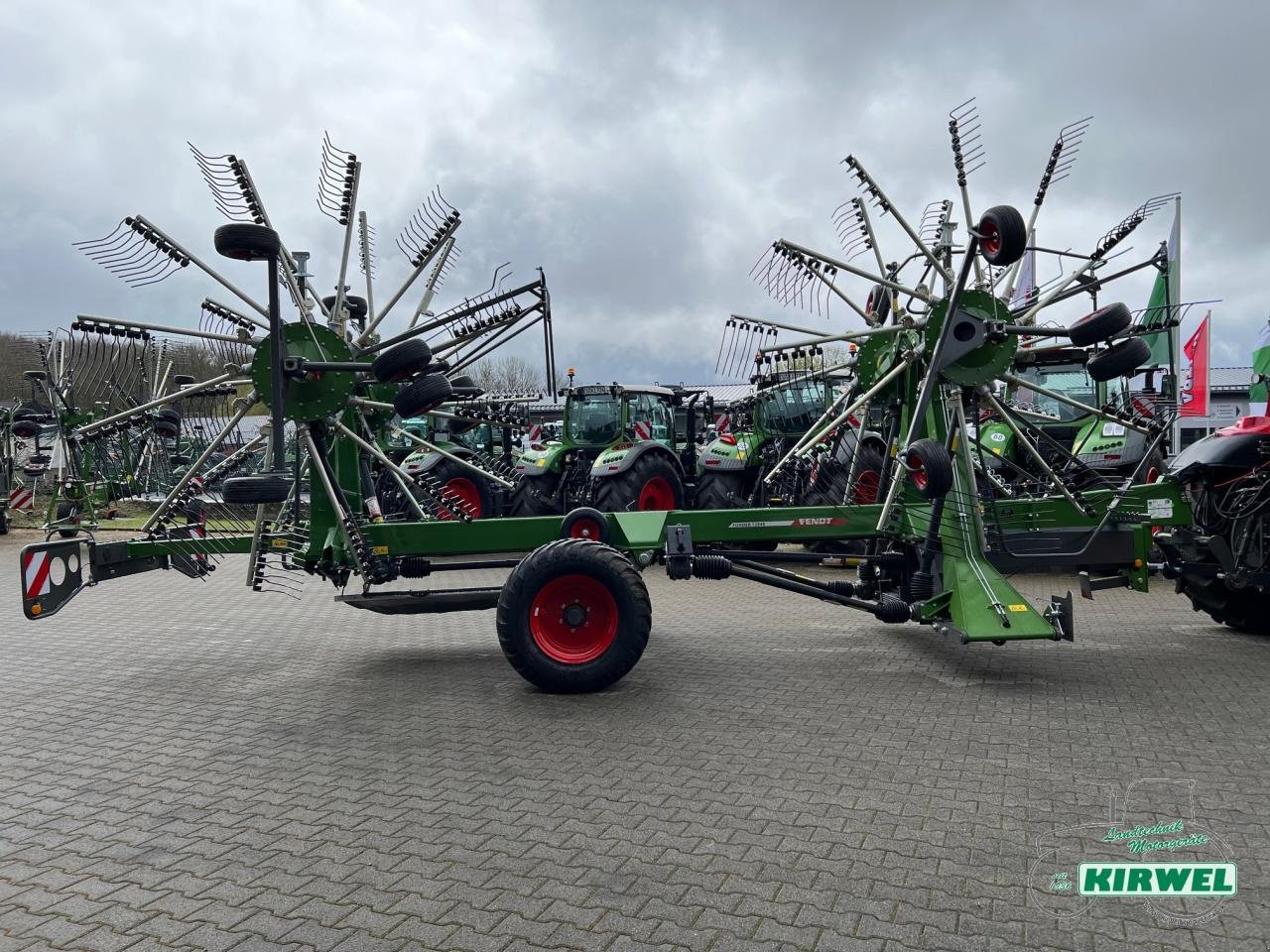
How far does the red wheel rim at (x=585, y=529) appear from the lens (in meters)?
6.95

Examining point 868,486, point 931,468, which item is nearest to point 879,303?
point 868,486

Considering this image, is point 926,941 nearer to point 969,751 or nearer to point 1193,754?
point 969,751

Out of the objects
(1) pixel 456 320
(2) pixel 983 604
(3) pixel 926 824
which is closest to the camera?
(3) pixel 926 824

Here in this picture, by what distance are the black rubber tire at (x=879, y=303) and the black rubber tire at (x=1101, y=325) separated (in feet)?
5.45

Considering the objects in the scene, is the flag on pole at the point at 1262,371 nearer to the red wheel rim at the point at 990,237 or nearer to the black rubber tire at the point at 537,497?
the red wheel rim at the point at 990,237

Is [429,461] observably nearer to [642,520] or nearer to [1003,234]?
[642,520]

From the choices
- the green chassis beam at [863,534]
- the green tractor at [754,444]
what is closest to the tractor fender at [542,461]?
the green tractor at [754,444]

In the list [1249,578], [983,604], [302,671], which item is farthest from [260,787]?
[1249,578]

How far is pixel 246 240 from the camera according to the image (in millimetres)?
5738

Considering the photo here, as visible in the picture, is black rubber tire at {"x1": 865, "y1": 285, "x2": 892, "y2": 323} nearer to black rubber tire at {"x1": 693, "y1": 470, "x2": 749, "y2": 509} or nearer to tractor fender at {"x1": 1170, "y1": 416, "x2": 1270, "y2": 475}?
tractor fender at {"x1": 1170, "y1": 416, "x2": 1270, "y2": 475}

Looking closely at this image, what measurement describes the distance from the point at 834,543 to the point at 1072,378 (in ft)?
15.0

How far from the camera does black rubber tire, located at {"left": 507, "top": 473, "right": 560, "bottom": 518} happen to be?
15094 mm

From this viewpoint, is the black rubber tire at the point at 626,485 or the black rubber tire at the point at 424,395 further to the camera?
the black rubber tire at the point at 626,485

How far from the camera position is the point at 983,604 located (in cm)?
655
